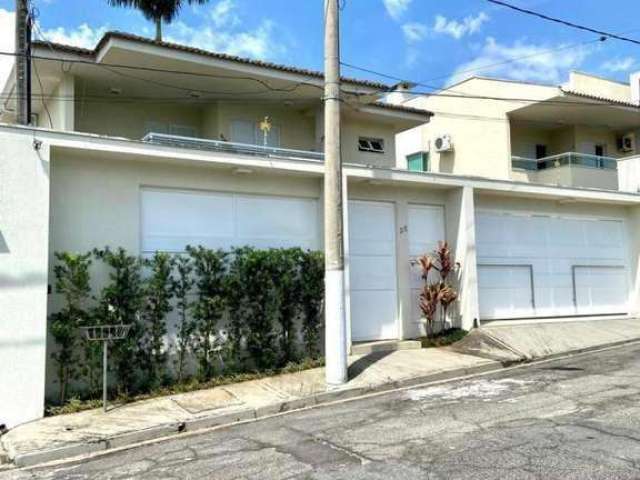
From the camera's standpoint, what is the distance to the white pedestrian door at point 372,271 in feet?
41.9

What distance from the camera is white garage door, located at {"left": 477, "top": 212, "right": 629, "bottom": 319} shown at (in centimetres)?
1517

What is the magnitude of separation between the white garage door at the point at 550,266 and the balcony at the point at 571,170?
1.75 meters

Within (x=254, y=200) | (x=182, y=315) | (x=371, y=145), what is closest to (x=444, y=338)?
(x=254, y=200)

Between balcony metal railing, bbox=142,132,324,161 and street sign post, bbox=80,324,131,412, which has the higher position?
balcony metal railing, bbox=142,132,324,161

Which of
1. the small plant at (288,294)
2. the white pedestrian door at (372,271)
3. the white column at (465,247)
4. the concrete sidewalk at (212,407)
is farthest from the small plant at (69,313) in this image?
the white column at (465,247)

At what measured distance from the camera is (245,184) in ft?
37.8

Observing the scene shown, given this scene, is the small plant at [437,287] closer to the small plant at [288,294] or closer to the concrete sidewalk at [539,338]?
the concrete sidewalk at [539,338]

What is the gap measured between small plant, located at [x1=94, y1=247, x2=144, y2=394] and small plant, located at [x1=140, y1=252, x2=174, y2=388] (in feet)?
0.38

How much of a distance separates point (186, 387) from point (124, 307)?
1639mm

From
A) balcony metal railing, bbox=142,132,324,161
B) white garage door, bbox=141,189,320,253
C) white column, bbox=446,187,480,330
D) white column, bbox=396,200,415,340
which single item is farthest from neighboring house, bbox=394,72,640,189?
white garage door, bbox=141,189,320,253

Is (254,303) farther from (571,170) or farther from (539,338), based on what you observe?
(571,170)

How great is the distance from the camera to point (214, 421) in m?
8.18

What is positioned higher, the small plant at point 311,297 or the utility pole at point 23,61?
the utility pole at point 23,61

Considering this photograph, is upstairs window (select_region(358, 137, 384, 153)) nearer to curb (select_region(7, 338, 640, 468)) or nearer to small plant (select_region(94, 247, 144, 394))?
curb (select_region(7, 338, 640, 468))
